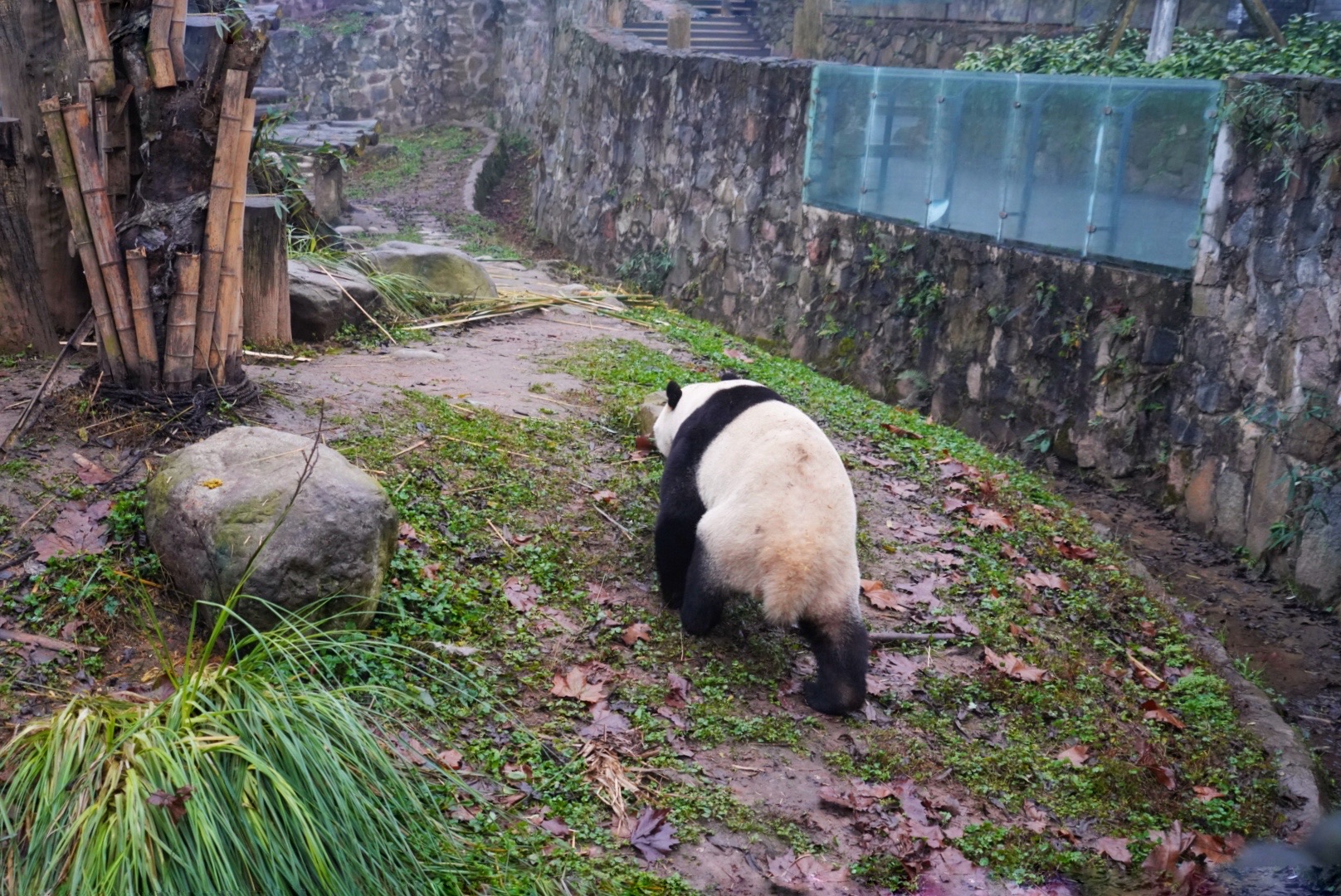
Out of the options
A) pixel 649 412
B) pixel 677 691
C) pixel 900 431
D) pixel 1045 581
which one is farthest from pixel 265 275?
pixel 1045 581

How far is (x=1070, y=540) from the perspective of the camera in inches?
266

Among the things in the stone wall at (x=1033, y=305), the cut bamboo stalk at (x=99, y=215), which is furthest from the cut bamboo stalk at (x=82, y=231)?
the stone wall at (x=1033, y=305)

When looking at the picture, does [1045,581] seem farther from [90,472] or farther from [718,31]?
[718,31]

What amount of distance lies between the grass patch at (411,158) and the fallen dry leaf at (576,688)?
45.1 feet

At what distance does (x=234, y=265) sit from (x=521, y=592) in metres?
1.93

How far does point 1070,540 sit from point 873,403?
7.67 feet

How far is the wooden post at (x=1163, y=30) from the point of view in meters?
11.2

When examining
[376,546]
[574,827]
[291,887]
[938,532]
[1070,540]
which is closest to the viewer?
[291,887]

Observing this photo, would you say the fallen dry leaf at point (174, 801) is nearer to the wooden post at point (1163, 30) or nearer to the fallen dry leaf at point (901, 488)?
the fallen dry leaf at point (901, 488)

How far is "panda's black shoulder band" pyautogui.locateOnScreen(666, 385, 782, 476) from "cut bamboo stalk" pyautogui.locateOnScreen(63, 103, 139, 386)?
7.80 ft

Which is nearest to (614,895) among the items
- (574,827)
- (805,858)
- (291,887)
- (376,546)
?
(574,827)

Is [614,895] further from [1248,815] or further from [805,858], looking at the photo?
[1248,815]

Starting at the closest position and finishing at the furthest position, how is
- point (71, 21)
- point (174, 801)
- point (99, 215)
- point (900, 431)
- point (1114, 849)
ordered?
point (174, 801)
point (1114, 849)
point (99, 215)
point (71, 21)
point (900, 431)

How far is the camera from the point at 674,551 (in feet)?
16.2
